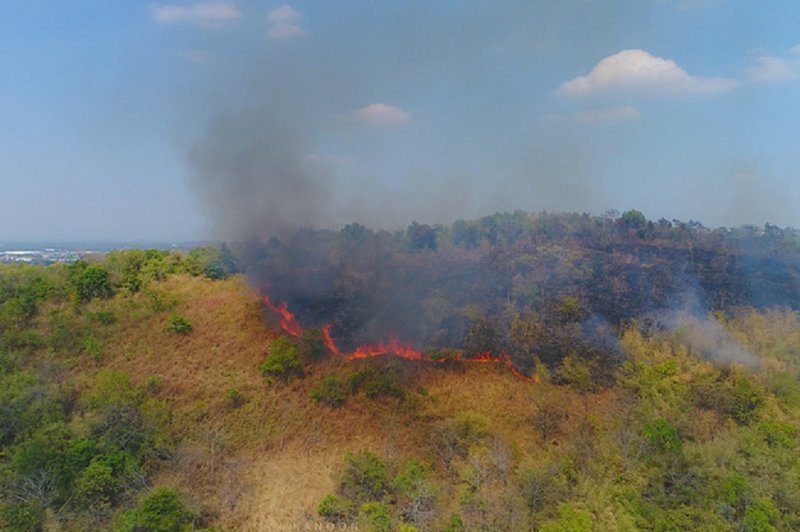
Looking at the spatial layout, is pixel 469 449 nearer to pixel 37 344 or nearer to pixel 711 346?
pixel 711 346

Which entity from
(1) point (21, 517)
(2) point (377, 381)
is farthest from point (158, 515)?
(2) point (377, 381)

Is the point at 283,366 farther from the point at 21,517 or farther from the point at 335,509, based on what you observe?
the point at 21,517

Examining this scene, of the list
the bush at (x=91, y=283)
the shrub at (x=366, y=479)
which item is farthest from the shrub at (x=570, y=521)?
the bush at (x=91, y=283)

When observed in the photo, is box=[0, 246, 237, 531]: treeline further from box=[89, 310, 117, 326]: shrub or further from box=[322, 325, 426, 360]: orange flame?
box=[322, 325, 426, 360]: orange flame

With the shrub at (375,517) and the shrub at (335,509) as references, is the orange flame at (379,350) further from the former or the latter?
the shrub at (375,517)

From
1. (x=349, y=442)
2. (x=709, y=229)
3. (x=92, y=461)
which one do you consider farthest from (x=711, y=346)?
(x=709, y=229)

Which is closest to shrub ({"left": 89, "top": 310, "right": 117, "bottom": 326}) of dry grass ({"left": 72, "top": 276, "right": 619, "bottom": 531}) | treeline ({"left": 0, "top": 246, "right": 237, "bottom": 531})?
treeline ({"left": 0, "top": 246, "right": 237, "bottom": 531})

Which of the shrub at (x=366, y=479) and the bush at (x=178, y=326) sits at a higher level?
the bush at (x=178, y=326)
